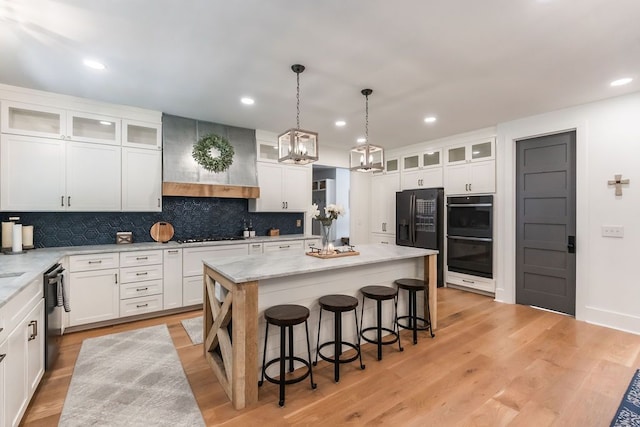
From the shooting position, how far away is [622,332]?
3.37m

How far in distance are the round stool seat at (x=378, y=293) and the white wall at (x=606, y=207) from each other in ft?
9.04

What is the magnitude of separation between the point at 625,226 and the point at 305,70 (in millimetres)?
3995

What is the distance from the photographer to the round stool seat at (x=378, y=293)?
2.72 m

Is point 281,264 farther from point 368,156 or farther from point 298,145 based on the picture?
point 368,156

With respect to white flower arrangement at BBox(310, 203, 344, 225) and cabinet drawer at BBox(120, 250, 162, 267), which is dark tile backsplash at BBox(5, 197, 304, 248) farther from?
white flower arrangement at BBox(310, 203, 344, 225)

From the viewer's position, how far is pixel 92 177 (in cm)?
361

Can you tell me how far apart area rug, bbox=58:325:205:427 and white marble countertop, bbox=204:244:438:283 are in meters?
0.95

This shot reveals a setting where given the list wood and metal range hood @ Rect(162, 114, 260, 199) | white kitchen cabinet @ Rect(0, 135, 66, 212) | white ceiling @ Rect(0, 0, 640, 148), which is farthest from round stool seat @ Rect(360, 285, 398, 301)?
white kitchen cabinet @ Rect(0, 135, 66, 212)

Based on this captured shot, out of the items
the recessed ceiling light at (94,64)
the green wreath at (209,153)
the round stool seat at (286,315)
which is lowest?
the round stool seat at (286,315)

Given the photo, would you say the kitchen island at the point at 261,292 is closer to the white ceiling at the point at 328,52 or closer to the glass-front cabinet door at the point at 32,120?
the white ceiling at the point at 328,52

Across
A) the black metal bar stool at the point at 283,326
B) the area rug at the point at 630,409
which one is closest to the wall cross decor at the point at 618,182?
the area rug at the point at 630,409

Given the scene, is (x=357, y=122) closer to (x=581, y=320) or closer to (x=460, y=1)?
(x=460, y=1)

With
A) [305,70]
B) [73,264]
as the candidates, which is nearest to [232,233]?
[73,264]

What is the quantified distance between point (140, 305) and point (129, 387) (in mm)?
1564
